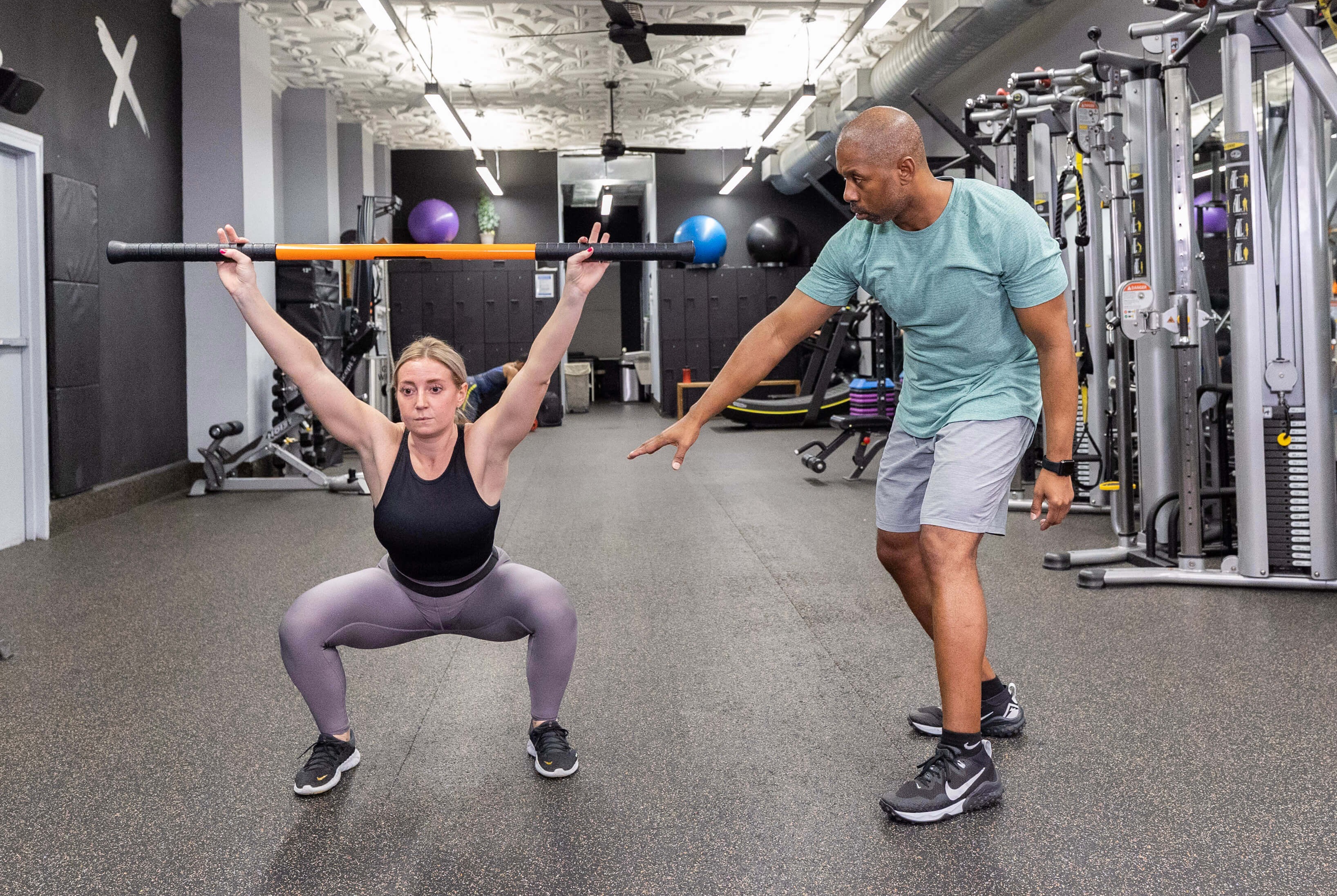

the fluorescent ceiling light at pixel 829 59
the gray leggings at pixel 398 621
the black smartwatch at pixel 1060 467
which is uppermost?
the fluorescent ceiling light at pixel 829 59

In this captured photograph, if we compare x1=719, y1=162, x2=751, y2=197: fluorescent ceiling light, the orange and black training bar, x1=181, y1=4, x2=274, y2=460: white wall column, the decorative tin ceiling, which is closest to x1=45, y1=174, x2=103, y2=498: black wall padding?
x1=181, y1=4, x2=274, y2=460: white wall column

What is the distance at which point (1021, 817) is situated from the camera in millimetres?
1879

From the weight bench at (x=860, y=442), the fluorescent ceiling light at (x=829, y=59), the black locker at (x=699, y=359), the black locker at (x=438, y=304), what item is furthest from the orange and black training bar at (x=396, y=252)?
the black locker at (x=438, y=304)

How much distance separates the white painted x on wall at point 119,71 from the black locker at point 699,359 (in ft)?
26.1

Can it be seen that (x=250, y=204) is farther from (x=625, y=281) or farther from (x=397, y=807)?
(x=625, y=281)

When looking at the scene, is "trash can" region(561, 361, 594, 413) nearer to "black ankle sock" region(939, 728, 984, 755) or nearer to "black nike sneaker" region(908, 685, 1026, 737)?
"black nike sneaker" region(908, 685, 1026, 737)

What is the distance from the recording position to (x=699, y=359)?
13.8 meters

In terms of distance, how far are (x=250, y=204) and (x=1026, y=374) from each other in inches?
272

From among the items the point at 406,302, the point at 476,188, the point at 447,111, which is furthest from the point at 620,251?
the point at 476,188

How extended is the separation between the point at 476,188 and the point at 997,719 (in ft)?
42.8

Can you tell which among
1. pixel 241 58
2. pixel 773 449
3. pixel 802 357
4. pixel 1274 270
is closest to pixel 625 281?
pixel 802 357

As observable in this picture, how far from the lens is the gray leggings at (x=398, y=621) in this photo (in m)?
1.99

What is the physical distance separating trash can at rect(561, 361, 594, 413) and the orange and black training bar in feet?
42.5

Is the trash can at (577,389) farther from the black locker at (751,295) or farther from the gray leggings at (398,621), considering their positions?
the gray leggings at (398,621)
